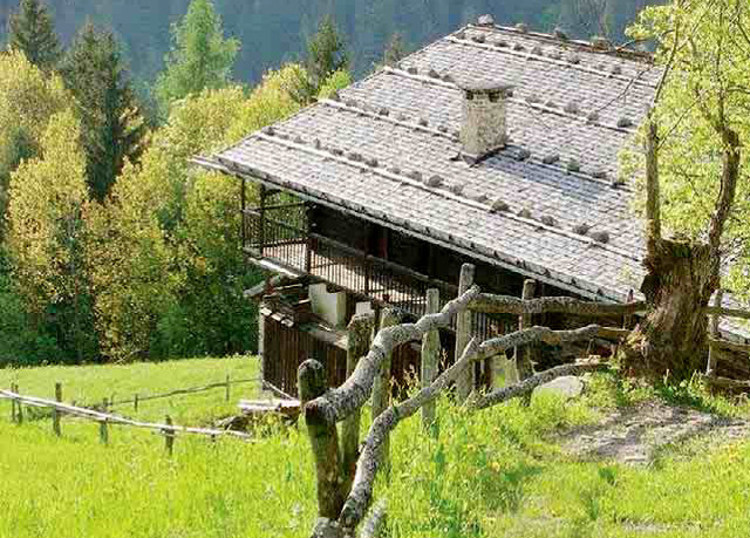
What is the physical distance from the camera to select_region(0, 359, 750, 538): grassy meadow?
745cm

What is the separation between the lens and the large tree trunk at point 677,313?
12773 millimetres

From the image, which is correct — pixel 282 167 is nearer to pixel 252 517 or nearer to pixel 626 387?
pixel 626 387

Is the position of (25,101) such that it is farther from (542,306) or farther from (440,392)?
(440,392)

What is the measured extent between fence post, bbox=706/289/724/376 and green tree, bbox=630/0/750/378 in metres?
0.78

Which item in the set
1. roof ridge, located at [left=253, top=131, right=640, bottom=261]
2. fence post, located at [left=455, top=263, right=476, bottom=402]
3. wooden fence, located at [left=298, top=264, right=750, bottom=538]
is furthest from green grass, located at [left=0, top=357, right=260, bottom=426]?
wooden fence, located at [left=298, top=264, right=750, bottom=538]

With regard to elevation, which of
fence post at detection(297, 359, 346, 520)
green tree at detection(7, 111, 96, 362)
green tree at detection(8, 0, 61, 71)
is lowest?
green tree at detection(7, 111, 96, 362)

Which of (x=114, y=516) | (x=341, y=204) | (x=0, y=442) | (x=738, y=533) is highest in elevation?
(x=738, y=533)

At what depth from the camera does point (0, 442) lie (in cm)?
1875

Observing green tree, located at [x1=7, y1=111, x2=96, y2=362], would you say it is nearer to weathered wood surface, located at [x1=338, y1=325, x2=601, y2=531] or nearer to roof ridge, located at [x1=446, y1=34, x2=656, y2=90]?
roof ridge, located at [x1=446, y1=34, x2=656, y2=90]

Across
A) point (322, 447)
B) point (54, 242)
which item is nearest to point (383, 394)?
point (322, 447)

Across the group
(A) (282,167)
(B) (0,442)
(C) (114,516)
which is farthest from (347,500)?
(A) (282,167)

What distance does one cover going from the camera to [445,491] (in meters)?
7.61

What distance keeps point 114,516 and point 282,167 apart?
639 inches

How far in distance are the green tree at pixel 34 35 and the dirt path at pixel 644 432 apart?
54.3 meters
